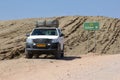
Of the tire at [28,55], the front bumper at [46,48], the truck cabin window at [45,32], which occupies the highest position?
the truck cabin window at [45,32]

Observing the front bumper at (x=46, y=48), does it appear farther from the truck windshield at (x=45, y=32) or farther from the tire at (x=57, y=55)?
the truck windshield at (x=45, y=32)

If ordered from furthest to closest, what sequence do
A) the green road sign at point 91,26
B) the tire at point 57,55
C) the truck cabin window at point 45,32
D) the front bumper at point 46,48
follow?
the green road sign at point 91,26, the truck cabin window at point 45,32, the tire at point 57,55, the front bumper at point 46,48

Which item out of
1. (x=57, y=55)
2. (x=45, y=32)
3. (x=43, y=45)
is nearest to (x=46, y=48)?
(x=43, y=45)

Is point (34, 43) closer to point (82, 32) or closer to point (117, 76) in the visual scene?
point (117, 76)

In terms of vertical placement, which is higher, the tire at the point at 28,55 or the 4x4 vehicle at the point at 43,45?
the 4x4 vehicle at the point at 43,45

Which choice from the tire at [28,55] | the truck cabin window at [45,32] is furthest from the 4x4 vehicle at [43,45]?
the truck cabin window at [45,32]

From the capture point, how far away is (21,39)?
4528cm

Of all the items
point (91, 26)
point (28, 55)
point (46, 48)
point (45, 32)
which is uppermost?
point (45, 32)

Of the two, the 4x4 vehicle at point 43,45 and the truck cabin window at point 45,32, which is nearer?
the 4x4 vehicle at point 43,45

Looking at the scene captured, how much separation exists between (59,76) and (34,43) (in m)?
11.0

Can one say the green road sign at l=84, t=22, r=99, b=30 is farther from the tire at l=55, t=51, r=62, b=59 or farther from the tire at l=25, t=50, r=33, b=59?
the tire at l=25, t=50, r=33, b=59

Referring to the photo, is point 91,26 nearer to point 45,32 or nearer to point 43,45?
point 45,32

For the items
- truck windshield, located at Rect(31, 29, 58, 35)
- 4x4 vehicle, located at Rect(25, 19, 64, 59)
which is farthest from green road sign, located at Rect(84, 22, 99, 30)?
4x4 vehicle, located at Rect(25, 19, 64, 59)

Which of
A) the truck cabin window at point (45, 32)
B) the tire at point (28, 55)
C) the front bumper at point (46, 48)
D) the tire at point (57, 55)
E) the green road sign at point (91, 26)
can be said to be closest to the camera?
the front bumper at point (46, 48)
